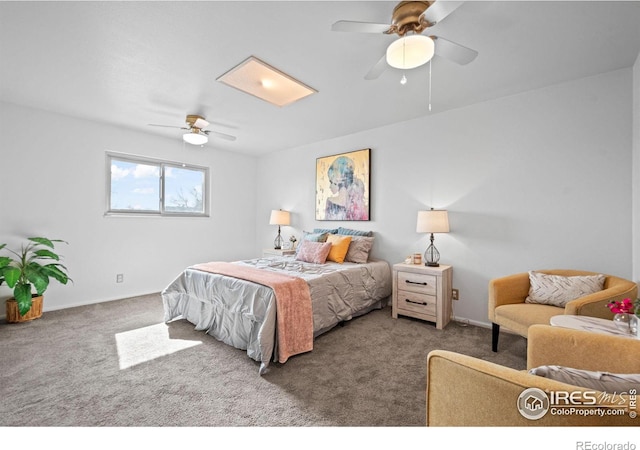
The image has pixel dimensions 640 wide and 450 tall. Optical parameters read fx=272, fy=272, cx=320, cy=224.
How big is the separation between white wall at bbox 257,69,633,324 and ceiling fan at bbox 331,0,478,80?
5.10 ft

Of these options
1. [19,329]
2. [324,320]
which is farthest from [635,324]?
[19,329]

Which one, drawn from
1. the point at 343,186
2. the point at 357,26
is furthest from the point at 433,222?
the point at 357,26

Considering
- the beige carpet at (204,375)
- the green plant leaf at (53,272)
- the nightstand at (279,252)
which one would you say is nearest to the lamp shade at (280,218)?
the nightstand at (279,252)

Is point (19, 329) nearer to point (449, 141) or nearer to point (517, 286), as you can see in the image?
point (517, 286)

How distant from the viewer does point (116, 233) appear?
400 cm

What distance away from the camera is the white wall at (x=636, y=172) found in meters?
2.16

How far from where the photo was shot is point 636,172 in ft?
7.32

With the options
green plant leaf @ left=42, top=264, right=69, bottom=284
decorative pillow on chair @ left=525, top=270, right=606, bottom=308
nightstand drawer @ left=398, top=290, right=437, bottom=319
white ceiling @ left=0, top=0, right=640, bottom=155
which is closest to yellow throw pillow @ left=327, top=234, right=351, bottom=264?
nightstand drawer @ left=398, top=290, right=437, bottom=319

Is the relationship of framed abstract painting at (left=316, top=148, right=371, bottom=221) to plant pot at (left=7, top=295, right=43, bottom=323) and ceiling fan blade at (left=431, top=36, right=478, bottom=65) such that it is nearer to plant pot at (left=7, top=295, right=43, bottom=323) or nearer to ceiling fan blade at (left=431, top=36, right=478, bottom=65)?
ceiling fan blade at (left=431, top=36, right=478, bottom=65)

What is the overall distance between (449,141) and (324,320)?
2571 millimetres

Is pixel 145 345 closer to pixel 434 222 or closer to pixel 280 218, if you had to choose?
pixel 280 218

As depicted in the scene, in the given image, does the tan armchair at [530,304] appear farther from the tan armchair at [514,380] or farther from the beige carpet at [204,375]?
the tan armchair at [514,380]

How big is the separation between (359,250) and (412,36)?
8.46 ft

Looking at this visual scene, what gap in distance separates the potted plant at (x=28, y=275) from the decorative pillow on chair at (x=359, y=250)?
3.49 meters
